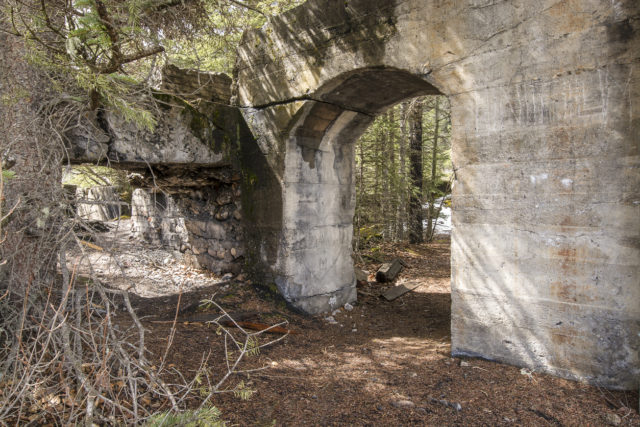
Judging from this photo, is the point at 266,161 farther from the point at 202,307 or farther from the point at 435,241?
the point at 435,241

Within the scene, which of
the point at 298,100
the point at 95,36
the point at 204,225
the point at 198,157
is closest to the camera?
the point at 95,36

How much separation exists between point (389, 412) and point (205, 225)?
4195 mm

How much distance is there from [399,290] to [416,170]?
4.60 m

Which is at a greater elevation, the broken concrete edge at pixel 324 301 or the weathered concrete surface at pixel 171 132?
the weathered concrete surface at pixel 171 132

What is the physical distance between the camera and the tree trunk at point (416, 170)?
32.3 ft

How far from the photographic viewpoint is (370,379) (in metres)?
3.30

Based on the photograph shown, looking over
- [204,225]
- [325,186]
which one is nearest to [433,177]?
[325,186]

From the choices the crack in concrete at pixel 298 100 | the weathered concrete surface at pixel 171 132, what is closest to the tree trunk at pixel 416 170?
the crack in concrete at pixel 298 100

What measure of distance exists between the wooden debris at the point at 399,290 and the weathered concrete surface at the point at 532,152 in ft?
8.29

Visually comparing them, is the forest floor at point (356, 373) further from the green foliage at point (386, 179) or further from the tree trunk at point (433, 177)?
the tree trunk at point (433, 177)

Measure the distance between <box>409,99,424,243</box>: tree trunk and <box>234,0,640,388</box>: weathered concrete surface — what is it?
5.72 meters

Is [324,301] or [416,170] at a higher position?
[416,170]

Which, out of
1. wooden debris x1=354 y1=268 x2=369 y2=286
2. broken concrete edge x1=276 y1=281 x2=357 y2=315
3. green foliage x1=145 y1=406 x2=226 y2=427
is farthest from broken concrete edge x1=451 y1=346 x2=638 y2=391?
wooden debris x1=354 y1=268 x2=369 y2=286

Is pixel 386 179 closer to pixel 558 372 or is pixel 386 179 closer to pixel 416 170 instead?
pixel 416 170
